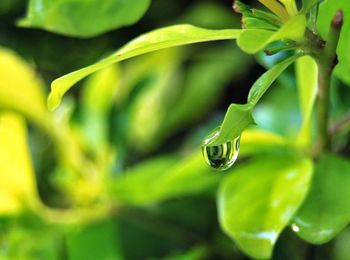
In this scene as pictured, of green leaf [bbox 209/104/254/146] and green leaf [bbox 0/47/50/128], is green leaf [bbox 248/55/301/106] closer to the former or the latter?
green leaf [bbox 209/104/254/146]

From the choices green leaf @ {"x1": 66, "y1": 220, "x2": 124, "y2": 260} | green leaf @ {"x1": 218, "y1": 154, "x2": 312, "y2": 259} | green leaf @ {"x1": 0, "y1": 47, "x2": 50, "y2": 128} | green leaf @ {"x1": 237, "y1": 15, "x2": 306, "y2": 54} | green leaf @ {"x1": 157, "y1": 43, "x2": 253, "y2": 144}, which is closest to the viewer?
green leaf @ {"x1": 237, "y1": 15, "x2": 306, "y2": 54}

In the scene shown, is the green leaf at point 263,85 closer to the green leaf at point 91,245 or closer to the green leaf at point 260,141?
the green leaf at point 260,141

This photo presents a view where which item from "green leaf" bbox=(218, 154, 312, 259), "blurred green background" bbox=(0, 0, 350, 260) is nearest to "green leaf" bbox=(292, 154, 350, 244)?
"green leaf" bbox=(218, 154, 312, 259)

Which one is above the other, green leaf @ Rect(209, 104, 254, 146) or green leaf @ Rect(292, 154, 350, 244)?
green leaf @ Rect(209, 104, 254, 146)

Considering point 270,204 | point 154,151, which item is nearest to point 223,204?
point 270,204

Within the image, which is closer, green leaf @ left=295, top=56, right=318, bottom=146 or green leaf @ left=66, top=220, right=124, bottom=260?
green leaf @ left=295, top=56, right=318, bottom=146

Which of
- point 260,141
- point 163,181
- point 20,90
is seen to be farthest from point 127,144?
point 260,141
